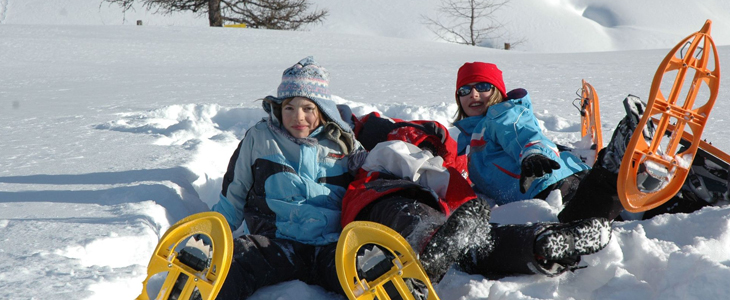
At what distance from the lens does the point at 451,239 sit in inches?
65.3

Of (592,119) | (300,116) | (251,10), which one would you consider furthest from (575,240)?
(251,10)

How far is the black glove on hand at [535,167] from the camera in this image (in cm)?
224

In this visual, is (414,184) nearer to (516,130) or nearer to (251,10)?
(516,130)

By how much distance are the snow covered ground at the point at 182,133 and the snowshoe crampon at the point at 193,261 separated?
0.22 metres

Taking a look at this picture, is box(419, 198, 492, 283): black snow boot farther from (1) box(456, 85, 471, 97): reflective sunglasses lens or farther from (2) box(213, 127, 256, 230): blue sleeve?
(1) box(456, 85, 471, 97): reflective sunglasses lens

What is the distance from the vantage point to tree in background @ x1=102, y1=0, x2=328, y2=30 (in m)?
16.2

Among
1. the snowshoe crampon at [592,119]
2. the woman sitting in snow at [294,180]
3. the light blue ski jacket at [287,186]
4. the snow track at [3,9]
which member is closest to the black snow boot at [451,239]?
the woman sitting in snow at [294,180]

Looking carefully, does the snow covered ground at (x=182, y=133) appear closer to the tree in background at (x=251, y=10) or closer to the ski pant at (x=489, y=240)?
the ski pant at (x=489, y=240)

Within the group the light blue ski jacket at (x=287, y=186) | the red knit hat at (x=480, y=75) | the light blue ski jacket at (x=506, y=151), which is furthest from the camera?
the red knit hat at (x=480, y=75)

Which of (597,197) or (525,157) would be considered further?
(525,157)

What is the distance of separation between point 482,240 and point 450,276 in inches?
6.1

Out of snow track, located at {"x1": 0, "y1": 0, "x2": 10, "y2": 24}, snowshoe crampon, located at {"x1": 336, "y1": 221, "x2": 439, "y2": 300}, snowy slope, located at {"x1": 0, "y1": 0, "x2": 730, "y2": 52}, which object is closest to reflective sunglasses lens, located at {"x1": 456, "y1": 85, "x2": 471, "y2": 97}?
snowshoe crampon, located at {"x1": 336, "y1": 221, "x2": 439, "y2": 300}

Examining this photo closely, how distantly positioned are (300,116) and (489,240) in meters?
0.93

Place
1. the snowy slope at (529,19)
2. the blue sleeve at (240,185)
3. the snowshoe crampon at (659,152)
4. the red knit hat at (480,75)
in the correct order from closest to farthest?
the snowshoe crampon at (659,152) → the blue sleeve at (240,185) → the red knit hat at (480,75) → the snowy slope at (529,19)
